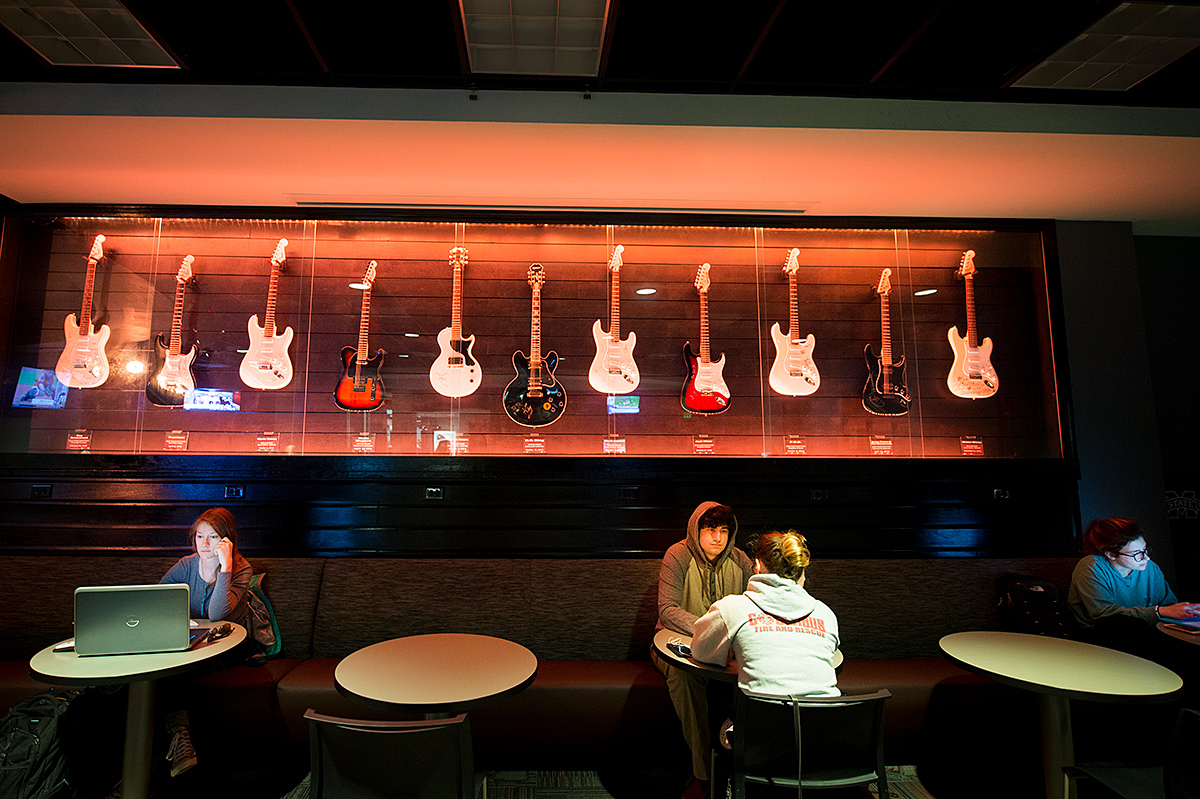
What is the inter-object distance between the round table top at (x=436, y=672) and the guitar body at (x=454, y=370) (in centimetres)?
178

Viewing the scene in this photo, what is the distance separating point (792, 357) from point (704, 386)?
2.09ft

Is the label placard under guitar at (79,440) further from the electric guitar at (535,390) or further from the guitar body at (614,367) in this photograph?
the guitar body at (614,367)

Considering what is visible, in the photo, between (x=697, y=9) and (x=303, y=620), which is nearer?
(x=697, y=9)

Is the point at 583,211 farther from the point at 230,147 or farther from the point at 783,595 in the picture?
the point at 783,595

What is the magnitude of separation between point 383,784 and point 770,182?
352 centimetres

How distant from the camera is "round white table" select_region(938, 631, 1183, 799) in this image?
208 cm

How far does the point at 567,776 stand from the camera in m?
2.97

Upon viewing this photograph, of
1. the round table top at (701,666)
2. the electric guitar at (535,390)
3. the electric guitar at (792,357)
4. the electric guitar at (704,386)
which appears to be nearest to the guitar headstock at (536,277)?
the electric guitar at (535,390)

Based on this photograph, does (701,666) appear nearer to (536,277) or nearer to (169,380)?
(536,277)

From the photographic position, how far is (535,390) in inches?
158

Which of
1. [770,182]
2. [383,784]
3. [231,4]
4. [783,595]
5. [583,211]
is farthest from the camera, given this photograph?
[583,211]

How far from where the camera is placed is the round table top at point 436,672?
1992 millimetres

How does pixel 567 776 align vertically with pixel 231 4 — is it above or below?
below

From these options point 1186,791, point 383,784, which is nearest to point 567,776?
point 383,784
